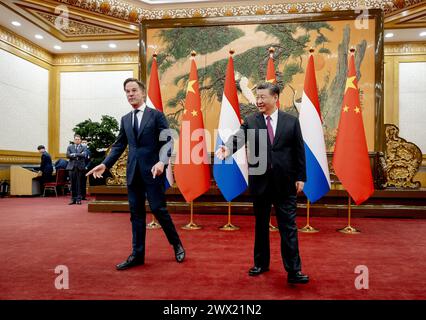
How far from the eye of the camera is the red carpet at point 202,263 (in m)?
2.26

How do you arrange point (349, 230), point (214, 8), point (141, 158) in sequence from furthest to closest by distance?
point (214, 8) → point (349, 230) → point (141, 158)

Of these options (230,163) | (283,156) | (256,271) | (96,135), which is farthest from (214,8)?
(256,271)

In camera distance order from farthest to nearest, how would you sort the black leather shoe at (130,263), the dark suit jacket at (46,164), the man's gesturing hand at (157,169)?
the dark suit jacket at (46,164) → the black leather shoe at (130,263) → the man's gesturing hand at (157,169)

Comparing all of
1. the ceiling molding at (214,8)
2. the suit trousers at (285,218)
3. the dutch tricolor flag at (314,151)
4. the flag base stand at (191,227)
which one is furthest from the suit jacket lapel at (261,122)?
the ceiling molding at (214,8)

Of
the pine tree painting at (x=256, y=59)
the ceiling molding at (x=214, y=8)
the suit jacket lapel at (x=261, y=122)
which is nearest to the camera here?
the suit jacket lapel at (x=261, y=122)

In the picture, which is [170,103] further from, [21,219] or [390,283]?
[390,283]

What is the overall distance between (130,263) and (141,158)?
86 centimetres

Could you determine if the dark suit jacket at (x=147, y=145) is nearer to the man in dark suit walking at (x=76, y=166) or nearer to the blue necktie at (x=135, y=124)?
the blue necktie at (x=135, y=124)

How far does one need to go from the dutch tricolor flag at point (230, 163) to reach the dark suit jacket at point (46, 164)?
6.61m

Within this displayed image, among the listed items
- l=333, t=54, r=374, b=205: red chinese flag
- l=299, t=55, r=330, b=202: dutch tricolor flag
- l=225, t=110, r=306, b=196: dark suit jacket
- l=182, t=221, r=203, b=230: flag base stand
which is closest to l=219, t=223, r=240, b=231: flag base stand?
l=182, t=221, r=203, b=230: flag base stand

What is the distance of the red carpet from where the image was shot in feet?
7.40

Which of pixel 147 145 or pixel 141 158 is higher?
pixel 147 145

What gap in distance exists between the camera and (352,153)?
14.3 ft

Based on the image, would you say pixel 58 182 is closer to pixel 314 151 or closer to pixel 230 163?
pixel 230 163
